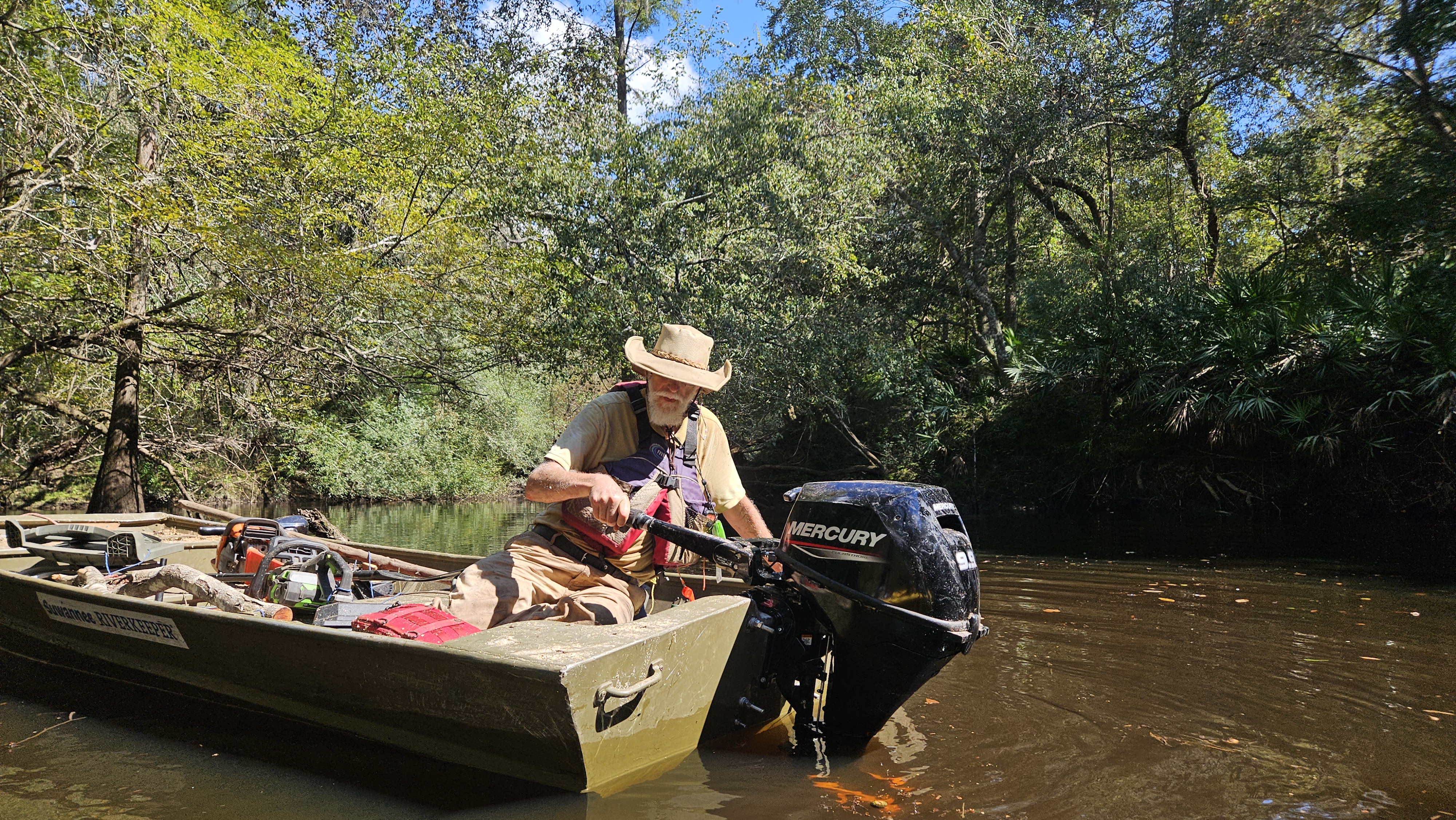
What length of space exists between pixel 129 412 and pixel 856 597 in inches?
466

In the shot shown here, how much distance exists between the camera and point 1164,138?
16188 millimetres

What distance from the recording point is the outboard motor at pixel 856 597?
318 cm

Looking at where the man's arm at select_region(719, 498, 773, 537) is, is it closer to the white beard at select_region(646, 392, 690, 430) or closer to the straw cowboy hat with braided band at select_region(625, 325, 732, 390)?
the white beard at select_region(646, 392, 690, 430)

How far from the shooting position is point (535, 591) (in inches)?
156

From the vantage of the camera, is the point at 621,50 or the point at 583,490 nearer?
the point at 583,490

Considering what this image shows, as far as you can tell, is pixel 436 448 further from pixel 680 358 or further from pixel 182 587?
pixel 680 358

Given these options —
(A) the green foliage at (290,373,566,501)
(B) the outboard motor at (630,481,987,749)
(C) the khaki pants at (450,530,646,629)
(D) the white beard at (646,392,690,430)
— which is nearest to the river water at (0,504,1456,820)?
(B) the outboard motor at (630,481,987,749)

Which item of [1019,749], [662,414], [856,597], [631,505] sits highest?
[662,414]

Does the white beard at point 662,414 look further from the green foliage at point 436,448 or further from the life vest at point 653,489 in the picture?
the green foliage at point 436,448

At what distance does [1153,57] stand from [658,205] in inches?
354

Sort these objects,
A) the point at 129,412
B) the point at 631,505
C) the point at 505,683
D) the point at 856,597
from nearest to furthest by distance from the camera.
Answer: the point at 505,683, the point at 856,597, the point at 631,505, the point at 129,412

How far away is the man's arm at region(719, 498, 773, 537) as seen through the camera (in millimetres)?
4309

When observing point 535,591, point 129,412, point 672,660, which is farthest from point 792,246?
point 672,660

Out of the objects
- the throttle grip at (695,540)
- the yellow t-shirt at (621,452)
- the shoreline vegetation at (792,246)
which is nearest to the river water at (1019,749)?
the throttle grip at (695,540)
